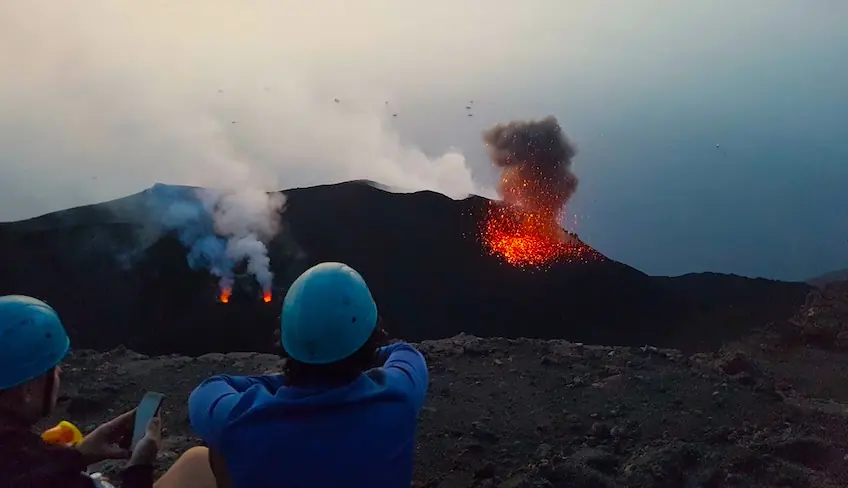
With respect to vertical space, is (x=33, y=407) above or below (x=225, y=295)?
below

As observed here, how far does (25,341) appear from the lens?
1937mm

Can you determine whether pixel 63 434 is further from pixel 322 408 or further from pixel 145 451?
pixel 322 408

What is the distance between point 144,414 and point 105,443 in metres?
0.14

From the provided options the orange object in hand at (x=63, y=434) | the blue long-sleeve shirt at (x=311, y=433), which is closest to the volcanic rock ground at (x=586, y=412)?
the orange object in hand at (x=63, y=434)

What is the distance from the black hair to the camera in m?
1.90

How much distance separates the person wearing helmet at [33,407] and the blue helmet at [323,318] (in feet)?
2.13

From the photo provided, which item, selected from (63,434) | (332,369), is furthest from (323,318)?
(63,434)

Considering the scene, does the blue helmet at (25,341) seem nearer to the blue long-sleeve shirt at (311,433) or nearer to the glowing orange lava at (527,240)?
the blue long-sleeve shirt at (311,433)

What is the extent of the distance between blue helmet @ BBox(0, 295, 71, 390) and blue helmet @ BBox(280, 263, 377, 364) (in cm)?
67

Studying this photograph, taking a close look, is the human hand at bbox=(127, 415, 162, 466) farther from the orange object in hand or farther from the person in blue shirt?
the orange object in hand

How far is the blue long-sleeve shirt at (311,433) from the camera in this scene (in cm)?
179

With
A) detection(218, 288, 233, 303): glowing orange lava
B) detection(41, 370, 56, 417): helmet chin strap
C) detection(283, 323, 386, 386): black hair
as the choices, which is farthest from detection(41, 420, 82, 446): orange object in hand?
detection(218, 288, 233, 303): glowing orange lava

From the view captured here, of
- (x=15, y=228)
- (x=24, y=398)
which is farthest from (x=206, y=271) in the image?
(x=24, y=398)

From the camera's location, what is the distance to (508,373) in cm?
615
